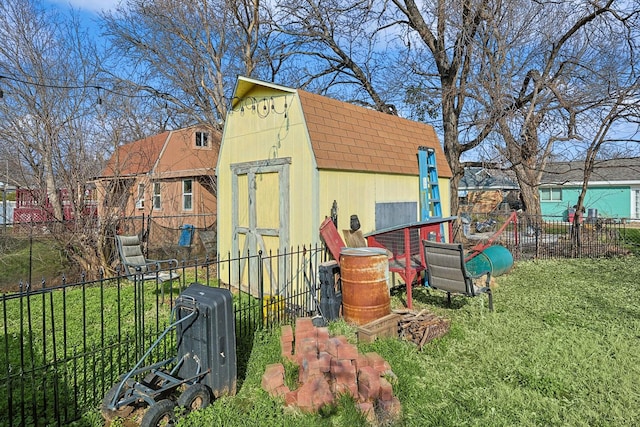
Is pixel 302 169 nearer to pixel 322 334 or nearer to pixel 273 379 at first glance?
pixel 322 334

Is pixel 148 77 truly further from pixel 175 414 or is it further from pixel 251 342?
pixel 175 414

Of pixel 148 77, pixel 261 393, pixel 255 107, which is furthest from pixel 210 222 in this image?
pixel 261 393

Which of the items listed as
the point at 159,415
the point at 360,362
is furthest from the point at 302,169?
the point at 159,415

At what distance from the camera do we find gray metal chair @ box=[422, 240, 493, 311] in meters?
5.43

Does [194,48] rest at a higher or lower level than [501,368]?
higher

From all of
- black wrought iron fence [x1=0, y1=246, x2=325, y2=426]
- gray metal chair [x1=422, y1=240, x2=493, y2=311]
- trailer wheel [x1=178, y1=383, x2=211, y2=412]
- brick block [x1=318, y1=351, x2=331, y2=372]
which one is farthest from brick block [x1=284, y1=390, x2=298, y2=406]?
gray metal chair [x1=422, y1=240, x2=493, y2=311]

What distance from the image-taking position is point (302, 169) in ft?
20.4

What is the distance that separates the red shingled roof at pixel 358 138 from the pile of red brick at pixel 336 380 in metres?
3.13

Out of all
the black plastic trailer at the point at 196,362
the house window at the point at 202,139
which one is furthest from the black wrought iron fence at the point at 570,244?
the house window at the point at 202,139

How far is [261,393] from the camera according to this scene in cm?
345

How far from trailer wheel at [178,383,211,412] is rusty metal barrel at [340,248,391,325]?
7.17 ft

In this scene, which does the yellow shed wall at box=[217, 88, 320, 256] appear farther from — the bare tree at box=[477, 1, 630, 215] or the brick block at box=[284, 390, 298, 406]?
the bare tree at box=[477, 1, 630, 215]

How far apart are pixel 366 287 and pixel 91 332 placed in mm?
3843

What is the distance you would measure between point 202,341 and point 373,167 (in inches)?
182
